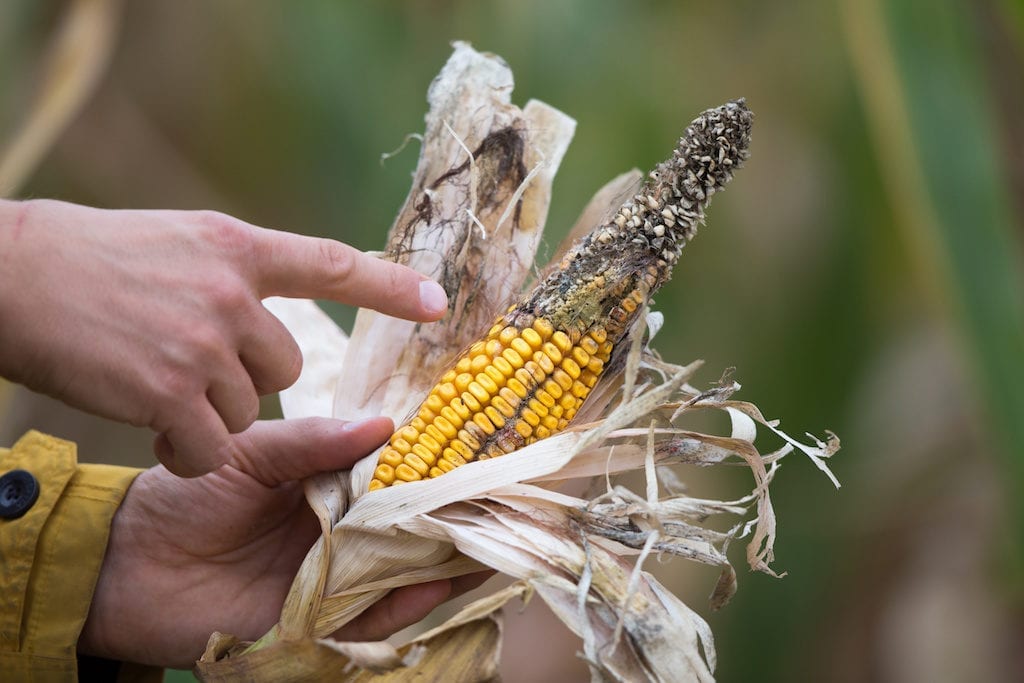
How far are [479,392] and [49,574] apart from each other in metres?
0.57

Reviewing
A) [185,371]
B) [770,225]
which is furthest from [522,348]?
[770,225]

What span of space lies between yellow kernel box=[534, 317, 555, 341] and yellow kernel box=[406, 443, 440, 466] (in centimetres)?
18

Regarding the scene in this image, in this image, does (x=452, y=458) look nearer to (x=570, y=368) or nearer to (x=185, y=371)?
(x=570, y=368)

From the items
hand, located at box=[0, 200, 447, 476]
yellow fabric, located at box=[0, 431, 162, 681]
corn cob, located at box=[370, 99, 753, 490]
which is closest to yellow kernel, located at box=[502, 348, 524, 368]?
corn cob, located at box=[370, 99, 753, 490]

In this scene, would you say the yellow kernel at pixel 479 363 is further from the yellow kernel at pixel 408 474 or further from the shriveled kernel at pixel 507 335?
the yellow kernel at pixel 408 474

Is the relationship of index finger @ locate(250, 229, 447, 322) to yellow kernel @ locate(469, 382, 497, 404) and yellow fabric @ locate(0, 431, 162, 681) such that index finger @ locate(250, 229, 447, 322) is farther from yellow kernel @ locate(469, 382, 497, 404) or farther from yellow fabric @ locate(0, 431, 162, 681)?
yellow fabric @ locate(0, 431, 162, 681)

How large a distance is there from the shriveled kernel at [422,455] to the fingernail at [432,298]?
0.52ft

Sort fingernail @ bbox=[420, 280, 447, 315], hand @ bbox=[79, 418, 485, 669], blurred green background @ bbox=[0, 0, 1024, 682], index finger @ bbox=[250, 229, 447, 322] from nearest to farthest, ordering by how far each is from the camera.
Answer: index finger @ bbox=[250, 229, 447, 322]
fingernail @ bbox=[420, 280, 447, 315]
hand @ bbox=[79, 418, 485, 669]
blurred green background @ bbox=[0, 0, 1024, 682]

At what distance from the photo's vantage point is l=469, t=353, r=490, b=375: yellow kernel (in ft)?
3.43

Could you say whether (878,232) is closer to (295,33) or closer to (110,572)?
(295,33)

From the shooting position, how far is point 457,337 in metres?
1.18

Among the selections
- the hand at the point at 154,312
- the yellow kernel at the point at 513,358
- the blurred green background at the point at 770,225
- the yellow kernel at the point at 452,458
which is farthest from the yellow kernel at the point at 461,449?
the blurred green background at the point at 770,225

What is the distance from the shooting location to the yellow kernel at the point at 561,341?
1041 millimetres

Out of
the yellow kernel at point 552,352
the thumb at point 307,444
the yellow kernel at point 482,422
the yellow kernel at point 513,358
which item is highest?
the yellow kernel at point 552,352
